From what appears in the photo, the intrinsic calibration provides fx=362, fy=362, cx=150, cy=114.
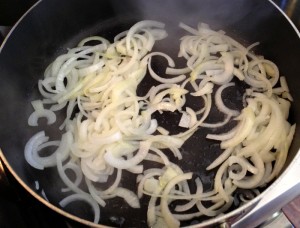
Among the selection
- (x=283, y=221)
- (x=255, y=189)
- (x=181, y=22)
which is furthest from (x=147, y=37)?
(x=283, y=221)

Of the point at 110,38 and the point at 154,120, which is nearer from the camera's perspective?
the point at 154,120

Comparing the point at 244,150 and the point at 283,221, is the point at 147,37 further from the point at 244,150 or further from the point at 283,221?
the point at 283,221

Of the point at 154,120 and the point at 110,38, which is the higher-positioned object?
the point at 110,38
